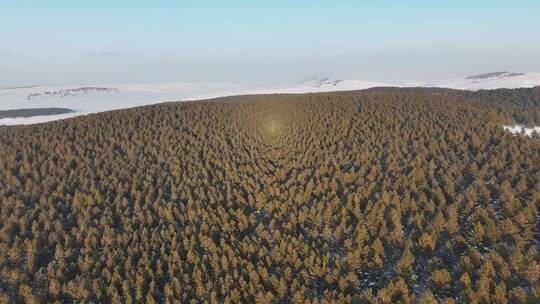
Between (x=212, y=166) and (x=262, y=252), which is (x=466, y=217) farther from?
(x=212, y=166)

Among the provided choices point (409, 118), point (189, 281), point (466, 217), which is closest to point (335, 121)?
point (409, 118)

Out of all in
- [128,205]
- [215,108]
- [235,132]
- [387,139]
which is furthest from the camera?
[215,108]

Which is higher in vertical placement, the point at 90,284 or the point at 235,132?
the point at 235,132

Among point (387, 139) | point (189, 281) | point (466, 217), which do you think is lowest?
point (189, 281)

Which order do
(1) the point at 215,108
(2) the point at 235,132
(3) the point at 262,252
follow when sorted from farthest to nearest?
(1) the point at 215,108 → (2) the point at 235,132 → (3) the point at 262,252

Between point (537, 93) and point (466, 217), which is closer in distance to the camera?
point (466, 217)

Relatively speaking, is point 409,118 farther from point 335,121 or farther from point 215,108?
point 215,108

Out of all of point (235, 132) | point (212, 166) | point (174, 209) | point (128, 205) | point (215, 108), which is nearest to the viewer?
point (174, 209)
